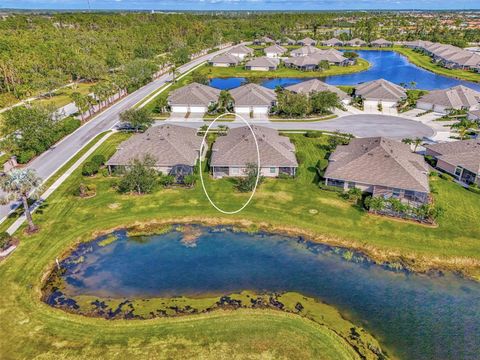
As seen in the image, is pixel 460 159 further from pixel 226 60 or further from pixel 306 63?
pixel 226 60

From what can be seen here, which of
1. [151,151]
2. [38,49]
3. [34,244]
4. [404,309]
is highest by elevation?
[38,49]

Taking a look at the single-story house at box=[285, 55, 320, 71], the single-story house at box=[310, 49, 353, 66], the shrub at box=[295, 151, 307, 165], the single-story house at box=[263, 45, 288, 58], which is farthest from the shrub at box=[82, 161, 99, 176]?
the single-story house at box=[263, 45, 288, 58]

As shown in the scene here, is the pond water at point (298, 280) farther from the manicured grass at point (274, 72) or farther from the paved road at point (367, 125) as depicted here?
the manicured grass at point (274, 72)

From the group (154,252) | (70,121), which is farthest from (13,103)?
(154,252)

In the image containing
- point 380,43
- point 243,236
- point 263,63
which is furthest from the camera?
point 380,43

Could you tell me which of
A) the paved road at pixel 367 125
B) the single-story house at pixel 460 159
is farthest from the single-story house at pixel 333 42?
the single-story house at pixel 460 159

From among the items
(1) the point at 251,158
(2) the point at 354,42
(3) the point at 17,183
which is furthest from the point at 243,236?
(2) the point at 354,42

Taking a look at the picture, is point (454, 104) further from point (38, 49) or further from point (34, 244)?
point (38, 49)
